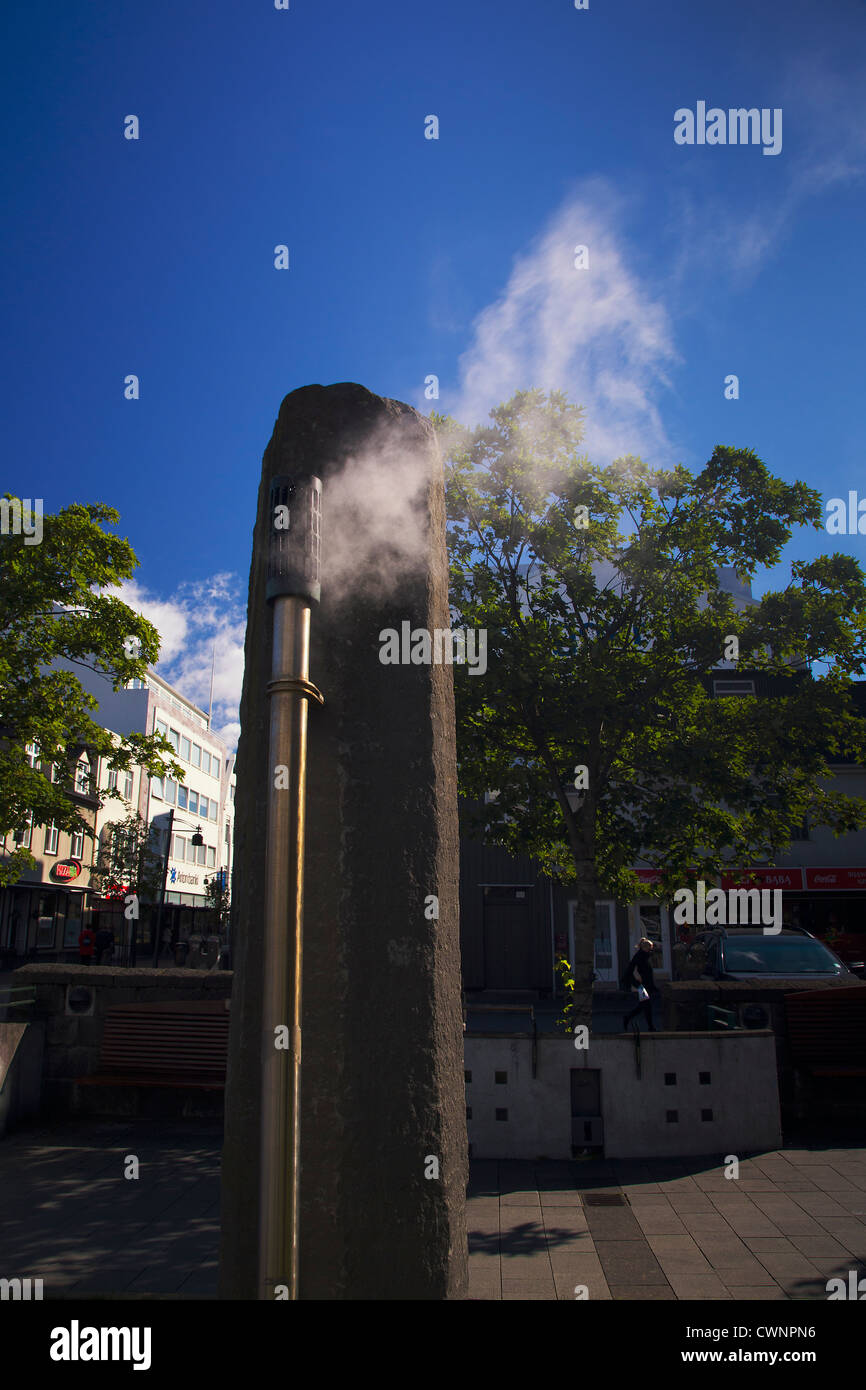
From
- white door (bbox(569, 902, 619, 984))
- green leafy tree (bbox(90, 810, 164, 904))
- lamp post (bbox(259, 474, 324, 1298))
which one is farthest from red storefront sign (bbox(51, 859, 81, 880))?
lamp post (bbox(259, 474, 324, 1298))

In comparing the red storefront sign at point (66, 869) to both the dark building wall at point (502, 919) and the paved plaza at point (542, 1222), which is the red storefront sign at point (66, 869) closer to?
the dark building wall at point (502, 919)

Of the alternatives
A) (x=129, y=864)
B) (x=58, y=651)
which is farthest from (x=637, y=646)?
(x=129, y=864)

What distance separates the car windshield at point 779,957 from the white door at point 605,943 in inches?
482

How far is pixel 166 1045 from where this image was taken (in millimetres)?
8789

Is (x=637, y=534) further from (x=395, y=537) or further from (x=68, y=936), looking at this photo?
(x=68, y=936)

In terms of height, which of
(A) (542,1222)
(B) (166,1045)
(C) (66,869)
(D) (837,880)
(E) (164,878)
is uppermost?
(D) (837,880)

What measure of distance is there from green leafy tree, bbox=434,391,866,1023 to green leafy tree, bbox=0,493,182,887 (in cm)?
672

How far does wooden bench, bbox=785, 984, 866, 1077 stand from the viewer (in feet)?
29.0

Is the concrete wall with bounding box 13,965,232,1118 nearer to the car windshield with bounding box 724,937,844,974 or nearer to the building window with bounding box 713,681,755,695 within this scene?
the car windshield with bounding box 724,937,844,974

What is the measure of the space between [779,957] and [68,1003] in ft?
31.3

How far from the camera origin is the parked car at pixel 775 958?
12.2 m

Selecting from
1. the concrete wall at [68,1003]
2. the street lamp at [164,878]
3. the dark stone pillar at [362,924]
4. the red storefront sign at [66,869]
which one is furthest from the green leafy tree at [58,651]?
the red storefront sign at [66,869]

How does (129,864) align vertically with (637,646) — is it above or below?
below

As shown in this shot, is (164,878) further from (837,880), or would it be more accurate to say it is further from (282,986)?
(282,986)
